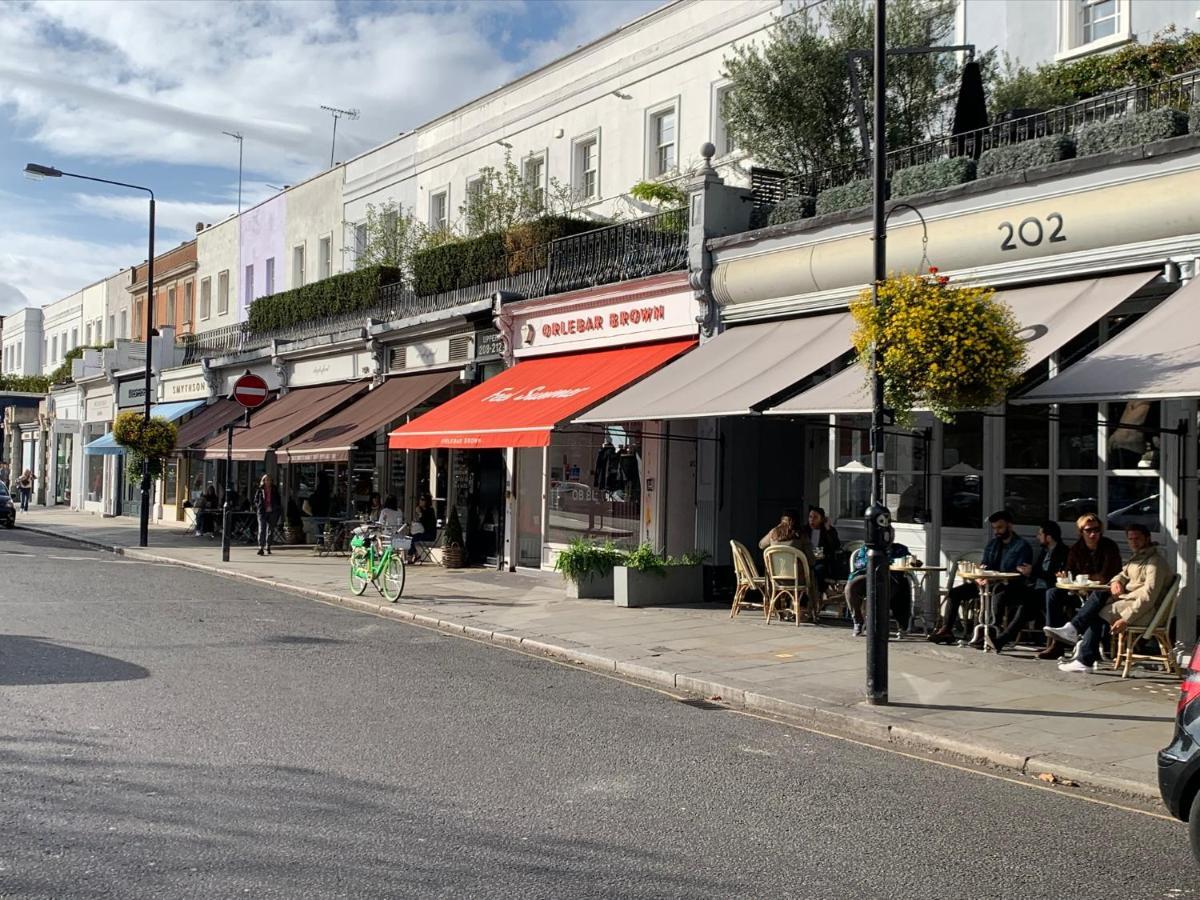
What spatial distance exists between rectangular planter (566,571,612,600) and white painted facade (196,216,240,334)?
22.8 metres

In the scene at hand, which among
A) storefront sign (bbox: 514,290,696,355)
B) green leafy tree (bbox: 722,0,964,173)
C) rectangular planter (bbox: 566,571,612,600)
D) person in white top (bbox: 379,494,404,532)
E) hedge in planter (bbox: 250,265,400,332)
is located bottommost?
rectangular planter (bbox: 566,571,612,600)

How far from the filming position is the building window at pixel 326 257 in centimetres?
3039

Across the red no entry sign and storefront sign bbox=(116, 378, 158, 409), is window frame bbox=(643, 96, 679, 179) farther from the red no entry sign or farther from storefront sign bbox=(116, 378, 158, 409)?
storefront sign bbox=(116, 378, 158, 409)

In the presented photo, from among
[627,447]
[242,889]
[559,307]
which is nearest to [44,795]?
[242,889]

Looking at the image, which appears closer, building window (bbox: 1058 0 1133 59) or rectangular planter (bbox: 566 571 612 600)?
building window (bbox: 1058 0 1133 59)

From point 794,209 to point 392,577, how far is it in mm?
7282

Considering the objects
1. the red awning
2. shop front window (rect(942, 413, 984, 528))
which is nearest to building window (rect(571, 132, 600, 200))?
the red awning

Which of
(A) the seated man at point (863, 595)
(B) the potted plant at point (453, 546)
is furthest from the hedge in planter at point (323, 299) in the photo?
(A) the seated man at point (863, 595)

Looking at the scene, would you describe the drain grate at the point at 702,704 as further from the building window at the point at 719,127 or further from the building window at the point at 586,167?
the building window at the point at 586,167

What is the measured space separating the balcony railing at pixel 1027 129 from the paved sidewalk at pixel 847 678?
550 cm

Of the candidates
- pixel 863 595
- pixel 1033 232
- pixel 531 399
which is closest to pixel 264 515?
pixel 531 399

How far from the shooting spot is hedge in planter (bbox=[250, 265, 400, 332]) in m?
24.7

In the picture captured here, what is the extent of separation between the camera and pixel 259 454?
76.9ft

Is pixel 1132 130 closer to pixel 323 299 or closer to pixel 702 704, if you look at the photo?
pixel 702 704
